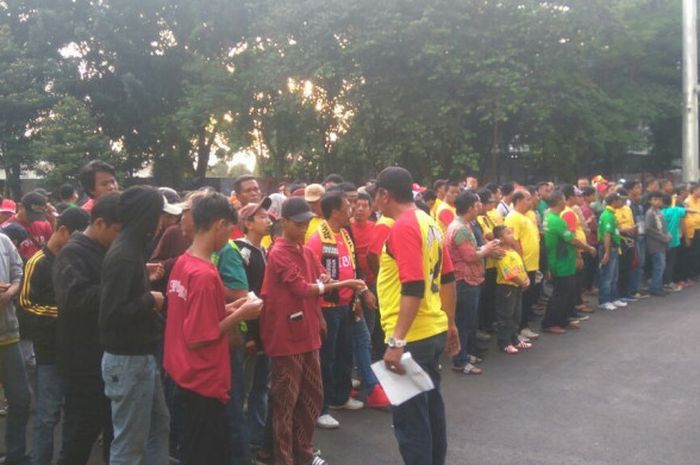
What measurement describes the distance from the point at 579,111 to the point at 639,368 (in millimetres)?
14820

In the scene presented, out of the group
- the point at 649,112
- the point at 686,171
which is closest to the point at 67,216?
the point at 686,171

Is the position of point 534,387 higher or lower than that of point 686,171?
lower

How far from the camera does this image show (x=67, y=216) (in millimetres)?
4188

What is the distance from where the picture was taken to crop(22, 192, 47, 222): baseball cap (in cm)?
634

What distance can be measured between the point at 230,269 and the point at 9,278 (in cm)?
174

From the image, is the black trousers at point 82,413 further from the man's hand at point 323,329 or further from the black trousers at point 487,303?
the black trousers at point 487,303

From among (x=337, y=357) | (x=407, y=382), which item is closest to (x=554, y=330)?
(x=337, y=357)

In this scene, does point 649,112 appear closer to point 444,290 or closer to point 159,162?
point 159,162

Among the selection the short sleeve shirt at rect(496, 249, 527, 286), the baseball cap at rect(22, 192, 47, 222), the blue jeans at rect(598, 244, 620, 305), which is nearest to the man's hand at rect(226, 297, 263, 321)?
the baseball cap at rect(22, 192, 47, 222)

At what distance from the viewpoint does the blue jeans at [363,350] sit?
19.8ft

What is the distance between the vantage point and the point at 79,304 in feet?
11.5

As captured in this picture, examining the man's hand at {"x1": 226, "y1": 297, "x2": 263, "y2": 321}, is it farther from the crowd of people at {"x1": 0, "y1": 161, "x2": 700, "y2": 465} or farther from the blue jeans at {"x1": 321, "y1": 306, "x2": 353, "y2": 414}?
the blue jeans at {"x1": 321, "y1": 306, "x2": 353, "y2": 414}

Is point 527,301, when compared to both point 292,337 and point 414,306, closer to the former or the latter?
point 292,337

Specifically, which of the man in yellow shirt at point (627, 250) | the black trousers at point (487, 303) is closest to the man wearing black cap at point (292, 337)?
the black trousers at point (487, 303)
